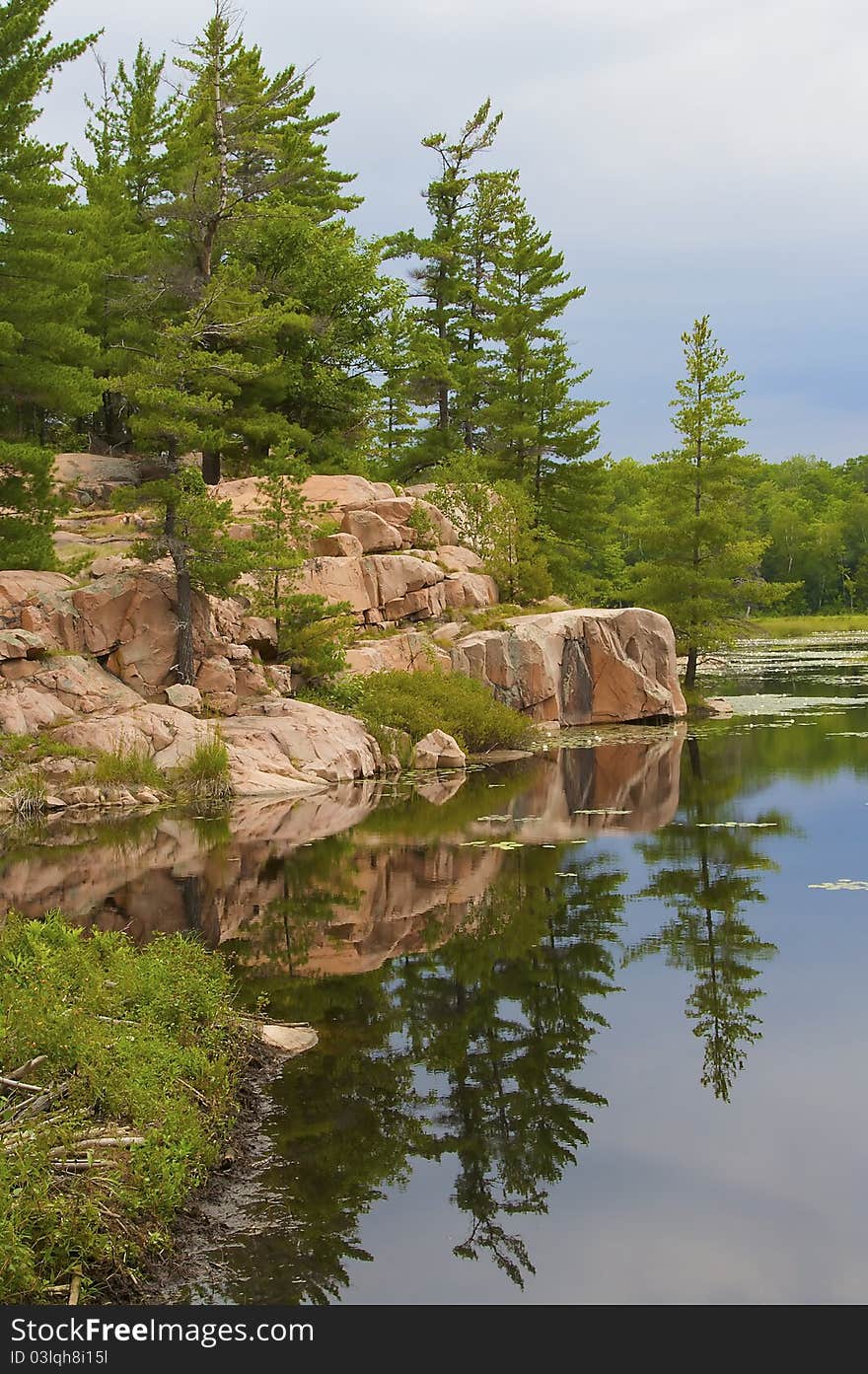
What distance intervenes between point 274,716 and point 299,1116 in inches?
660

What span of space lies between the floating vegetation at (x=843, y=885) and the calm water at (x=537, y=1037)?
0.09 metres

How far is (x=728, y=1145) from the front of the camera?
7246 mm

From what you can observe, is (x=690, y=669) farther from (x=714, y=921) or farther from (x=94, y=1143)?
(x=94, y=1143)

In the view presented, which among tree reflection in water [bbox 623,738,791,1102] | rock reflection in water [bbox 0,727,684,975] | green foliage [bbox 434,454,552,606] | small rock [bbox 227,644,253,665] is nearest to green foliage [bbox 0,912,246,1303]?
rock reflection in water [bbox 0,727,684,975]

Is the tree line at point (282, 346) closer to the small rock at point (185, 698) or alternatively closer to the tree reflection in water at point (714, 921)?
the small rock at point (185, 698)

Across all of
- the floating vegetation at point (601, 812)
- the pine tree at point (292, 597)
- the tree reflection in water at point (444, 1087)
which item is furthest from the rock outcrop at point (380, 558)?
the tree reflection in water at point (444, 1087)

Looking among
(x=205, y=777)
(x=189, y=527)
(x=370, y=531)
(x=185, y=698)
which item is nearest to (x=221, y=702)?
(x=185, y=698)

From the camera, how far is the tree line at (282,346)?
79.2ft

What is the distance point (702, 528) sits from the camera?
4009 cm

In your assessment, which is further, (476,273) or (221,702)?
Answer: (476,273)

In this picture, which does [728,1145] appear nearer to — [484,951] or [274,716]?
[484,951]

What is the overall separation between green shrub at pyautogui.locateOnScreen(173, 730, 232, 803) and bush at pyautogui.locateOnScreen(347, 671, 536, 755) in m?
4.73

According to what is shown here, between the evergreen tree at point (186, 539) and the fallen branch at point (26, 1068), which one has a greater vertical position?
the evergreen tree at point (186, 539)

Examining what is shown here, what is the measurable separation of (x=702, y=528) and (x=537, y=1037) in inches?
1299
